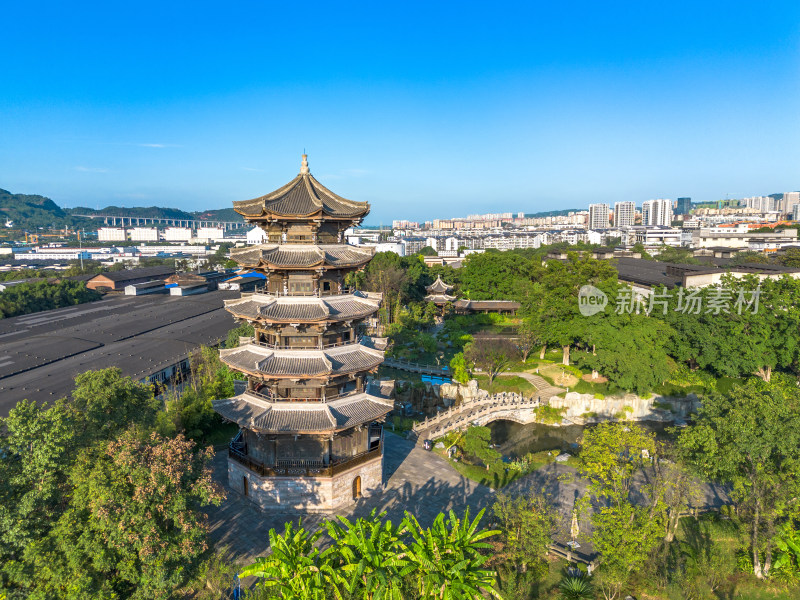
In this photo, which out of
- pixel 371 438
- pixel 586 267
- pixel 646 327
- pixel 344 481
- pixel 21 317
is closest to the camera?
pixel 344 481

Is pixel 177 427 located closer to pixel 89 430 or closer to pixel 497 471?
pixel 89 430

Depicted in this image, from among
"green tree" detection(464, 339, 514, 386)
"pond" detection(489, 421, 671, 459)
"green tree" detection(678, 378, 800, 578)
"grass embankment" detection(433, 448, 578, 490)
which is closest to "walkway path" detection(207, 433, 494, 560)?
"grass embankment" detection(433, 448, 578, 490)

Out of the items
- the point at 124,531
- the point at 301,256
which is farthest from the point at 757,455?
the point at 124,531

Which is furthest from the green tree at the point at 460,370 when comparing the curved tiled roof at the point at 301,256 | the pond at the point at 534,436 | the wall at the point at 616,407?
the curved tiled roof at the point at 301,256

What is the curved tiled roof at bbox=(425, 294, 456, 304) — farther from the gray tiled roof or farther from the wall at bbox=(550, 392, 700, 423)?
the gray tiled roof

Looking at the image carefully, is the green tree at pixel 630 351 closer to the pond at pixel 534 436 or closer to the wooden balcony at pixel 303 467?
the pond at pixel 534 436

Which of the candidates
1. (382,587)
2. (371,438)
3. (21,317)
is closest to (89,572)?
(382,587)
